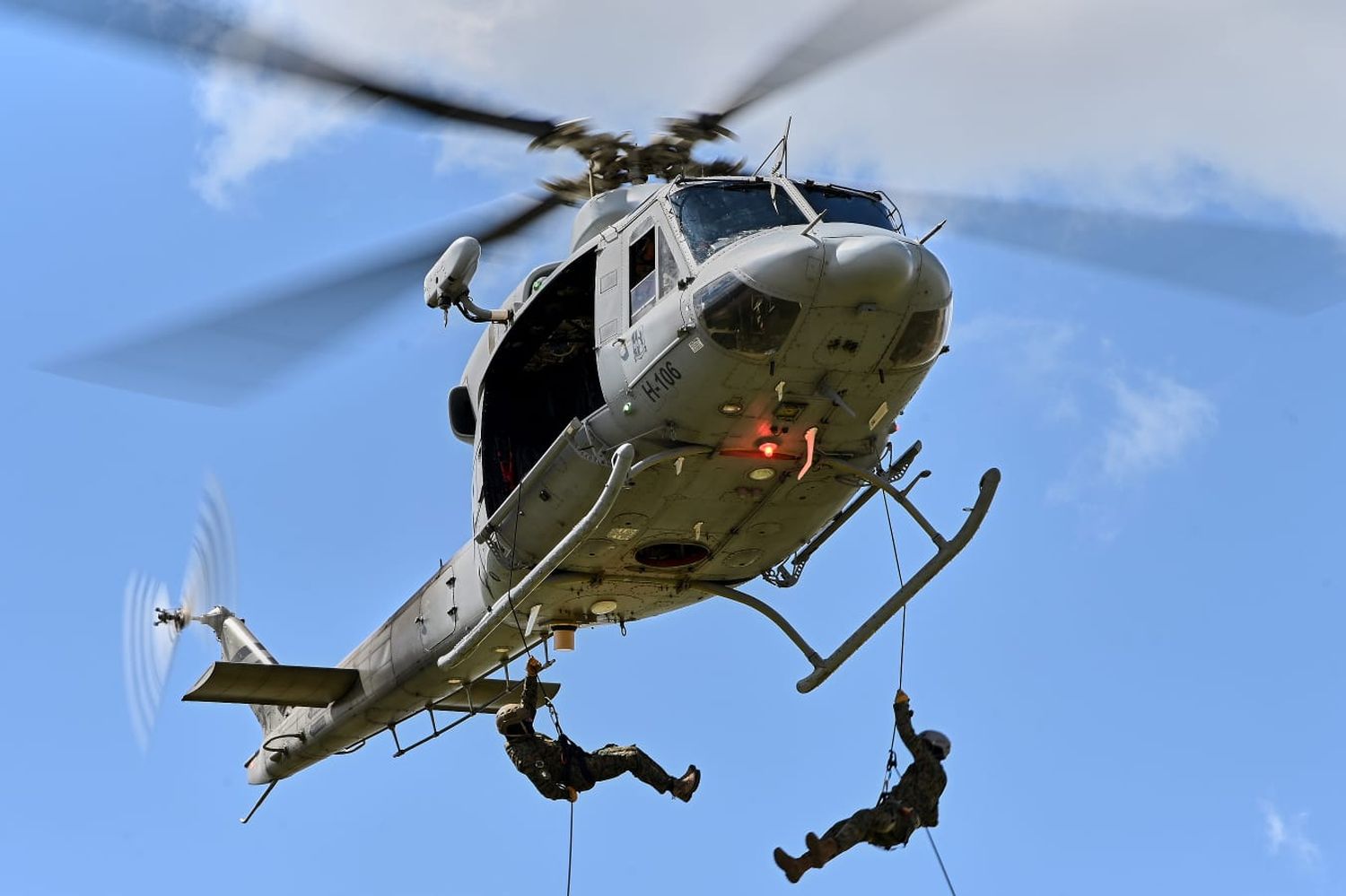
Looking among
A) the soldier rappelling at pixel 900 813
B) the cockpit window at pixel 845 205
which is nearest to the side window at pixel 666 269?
the cockpit window at pixel 845 205

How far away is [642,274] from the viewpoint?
12047 mm

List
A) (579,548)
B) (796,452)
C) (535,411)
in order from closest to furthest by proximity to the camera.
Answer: (796,452)
(579,548)
(535,411)

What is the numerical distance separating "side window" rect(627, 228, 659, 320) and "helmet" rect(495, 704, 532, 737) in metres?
3.62

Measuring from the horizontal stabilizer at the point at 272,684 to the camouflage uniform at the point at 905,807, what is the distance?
6341 mm

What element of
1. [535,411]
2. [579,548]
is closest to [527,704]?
[579,548]

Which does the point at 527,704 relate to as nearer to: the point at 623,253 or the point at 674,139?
the point at 623,253

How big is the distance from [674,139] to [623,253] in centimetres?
221

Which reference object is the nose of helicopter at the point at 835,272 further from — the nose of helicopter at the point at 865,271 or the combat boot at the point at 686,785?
the combat boot at the point at 686,785

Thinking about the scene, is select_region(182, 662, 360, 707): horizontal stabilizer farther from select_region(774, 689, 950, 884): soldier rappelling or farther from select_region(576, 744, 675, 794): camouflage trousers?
select_region(774, 689, 950, 884): soldier rappelling

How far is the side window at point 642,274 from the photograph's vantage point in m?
11.9

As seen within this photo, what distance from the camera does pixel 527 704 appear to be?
13461 millimetres

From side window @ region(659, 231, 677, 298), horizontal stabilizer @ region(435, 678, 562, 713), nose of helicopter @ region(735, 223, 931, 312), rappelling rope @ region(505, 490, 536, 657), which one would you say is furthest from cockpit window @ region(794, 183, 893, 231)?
horizontal stabilizer @ region(435, 678, 562, 713)

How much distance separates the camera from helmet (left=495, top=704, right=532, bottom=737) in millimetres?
13422

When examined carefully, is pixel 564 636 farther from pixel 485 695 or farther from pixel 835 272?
pixel 835 272
